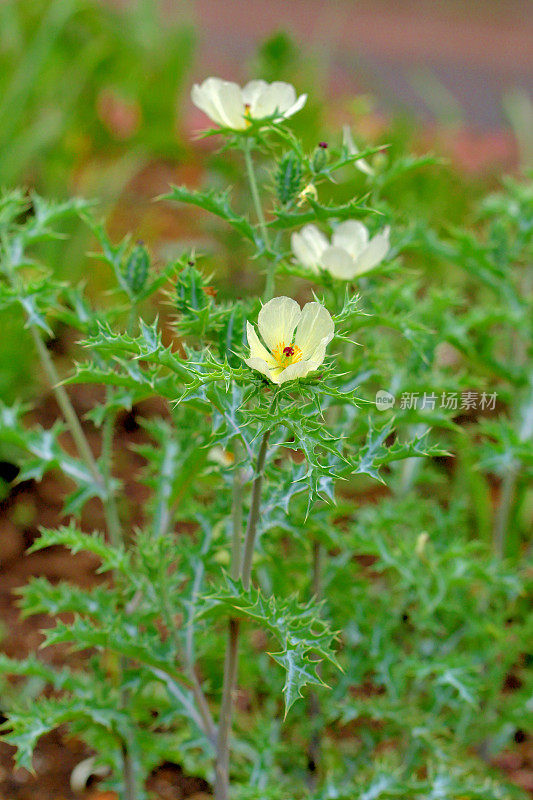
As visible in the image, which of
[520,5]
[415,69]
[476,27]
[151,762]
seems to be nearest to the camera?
[151,762]

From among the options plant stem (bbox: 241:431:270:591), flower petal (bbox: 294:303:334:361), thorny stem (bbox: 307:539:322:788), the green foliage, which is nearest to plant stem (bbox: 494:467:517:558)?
the green foliage

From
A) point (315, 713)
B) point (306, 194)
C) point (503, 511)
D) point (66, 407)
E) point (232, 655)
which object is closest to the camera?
point (306, 194)

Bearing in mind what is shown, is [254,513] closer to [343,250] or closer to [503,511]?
[343,250]

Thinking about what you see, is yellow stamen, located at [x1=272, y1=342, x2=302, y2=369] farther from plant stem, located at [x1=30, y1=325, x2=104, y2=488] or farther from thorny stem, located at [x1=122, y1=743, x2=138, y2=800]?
thorny stem, located at [x1=122, y1=743, x2=138, y2=800]

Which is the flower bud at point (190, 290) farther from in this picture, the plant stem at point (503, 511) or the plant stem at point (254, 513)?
the plant stem at point (503, 511)

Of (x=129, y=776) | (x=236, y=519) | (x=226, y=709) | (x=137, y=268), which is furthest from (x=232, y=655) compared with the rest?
(x=137, y=268)

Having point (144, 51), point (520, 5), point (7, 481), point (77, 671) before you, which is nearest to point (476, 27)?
point (520, 5)

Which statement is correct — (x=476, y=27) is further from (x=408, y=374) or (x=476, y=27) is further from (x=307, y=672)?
(x=307, y=672)
